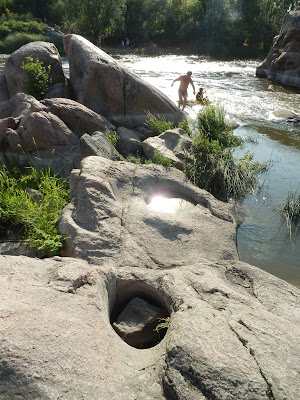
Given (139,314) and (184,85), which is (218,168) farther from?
(184,85)

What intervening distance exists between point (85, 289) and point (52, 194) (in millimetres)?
2864

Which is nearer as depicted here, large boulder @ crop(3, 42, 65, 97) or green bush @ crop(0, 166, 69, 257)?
green bush @ crop(0, 166, 69, 257)

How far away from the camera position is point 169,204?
6703 mm

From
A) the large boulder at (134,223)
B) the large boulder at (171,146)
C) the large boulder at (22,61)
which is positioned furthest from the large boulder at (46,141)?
the large boulder at (22,61)

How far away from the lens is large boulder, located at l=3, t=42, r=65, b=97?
1059 cm

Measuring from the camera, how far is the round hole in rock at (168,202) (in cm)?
650

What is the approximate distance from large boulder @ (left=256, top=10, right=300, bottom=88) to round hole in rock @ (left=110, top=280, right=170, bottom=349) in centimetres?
2159

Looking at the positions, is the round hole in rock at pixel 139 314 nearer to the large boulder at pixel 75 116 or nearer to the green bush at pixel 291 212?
the green bush at pixel 291 212

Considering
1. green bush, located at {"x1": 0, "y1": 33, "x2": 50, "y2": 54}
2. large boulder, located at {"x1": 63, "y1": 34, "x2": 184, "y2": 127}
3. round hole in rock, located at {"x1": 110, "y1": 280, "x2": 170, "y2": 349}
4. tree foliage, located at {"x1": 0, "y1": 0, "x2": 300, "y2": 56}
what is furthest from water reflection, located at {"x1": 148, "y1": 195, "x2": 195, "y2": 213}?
tree foliage, located at {"x1": 0, "y1": 0, "x2": 300, "y2": 56}

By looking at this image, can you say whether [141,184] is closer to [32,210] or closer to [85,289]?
[32,210]

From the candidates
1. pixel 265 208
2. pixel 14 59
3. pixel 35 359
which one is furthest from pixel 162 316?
pixel 14 59

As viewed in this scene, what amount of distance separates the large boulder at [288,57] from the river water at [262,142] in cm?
92

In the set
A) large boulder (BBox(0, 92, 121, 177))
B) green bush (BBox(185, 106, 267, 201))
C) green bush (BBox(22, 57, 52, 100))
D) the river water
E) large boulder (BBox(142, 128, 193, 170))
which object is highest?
green bush (BBox(22, 57, 52, 100))

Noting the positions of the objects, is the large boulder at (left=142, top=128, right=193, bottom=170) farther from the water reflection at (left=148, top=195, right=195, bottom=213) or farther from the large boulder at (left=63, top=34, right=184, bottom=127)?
the water reflection at (left=148, top=195, right=195, bottom=213)
